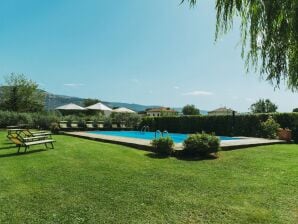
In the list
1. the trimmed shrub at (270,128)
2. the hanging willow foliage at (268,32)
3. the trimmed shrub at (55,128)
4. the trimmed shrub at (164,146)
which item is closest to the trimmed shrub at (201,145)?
the trimmed shrub at (164,146)

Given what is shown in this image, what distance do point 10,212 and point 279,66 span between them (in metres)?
4.30

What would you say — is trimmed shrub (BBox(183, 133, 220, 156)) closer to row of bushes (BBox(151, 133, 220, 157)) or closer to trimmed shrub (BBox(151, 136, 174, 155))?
row of bushes (BBox(151, 133, 220, 157))

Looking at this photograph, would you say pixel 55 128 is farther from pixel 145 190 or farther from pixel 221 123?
pixel 145 190

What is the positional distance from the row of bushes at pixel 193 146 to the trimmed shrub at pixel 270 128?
823cm

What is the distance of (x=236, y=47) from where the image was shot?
502cm

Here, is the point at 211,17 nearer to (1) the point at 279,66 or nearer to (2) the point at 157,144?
(1) the point at 279,66

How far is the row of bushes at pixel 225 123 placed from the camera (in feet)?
61.6

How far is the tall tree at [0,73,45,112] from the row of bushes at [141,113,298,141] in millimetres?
15032

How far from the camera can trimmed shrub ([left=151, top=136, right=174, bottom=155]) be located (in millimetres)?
10617

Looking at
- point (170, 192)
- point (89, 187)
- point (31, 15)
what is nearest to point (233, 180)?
point (170, 192)

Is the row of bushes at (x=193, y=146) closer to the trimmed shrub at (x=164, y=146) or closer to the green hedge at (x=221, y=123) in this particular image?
the trimmed shrub at (x=164, y=146)

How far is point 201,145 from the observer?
33.5ft

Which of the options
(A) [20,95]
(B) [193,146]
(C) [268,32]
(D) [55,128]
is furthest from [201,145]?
(A) [20,95]

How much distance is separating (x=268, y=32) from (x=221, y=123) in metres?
19.1
